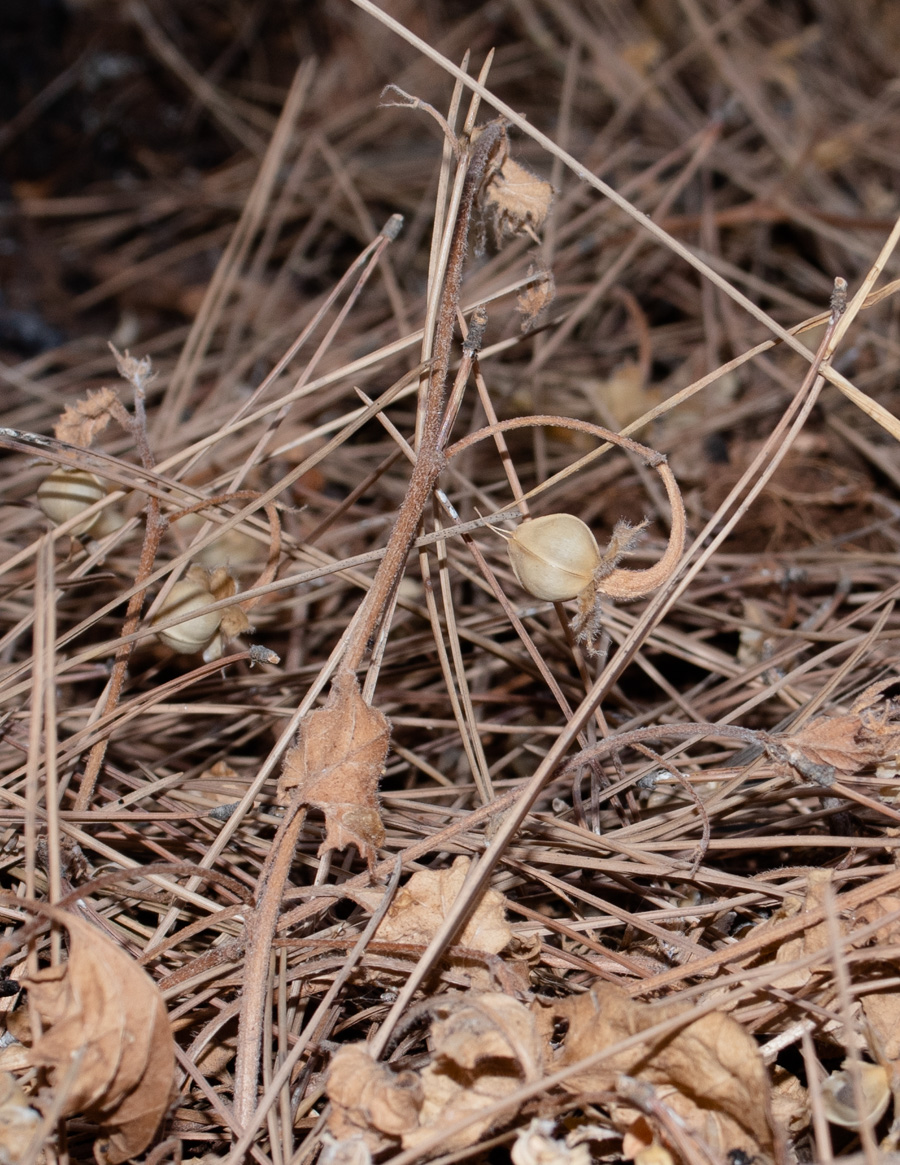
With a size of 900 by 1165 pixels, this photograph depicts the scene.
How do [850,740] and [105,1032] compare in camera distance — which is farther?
[850,740]

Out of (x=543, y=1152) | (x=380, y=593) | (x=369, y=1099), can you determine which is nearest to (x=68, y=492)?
(x=380, y=593)

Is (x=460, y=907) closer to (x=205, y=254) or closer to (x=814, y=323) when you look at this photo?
(x=814, y=323)

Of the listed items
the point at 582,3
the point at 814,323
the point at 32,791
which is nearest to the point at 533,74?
the point at 582,3

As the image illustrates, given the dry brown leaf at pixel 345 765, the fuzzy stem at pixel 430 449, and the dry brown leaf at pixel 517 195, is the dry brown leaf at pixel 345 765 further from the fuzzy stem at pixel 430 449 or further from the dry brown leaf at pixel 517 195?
the dry brown leaf at pixel 517 195

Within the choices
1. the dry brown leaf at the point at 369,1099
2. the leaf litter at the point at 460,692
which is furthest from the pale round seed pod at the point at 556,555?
the dry brown leaf at the point at 369,1099

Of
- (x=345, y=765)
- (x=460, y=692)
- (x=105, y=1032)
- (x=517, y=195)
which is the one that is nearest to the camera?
(x=105, y=1032)

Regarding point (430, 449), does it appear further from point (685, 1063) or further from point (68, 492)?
point (685, 1063)
